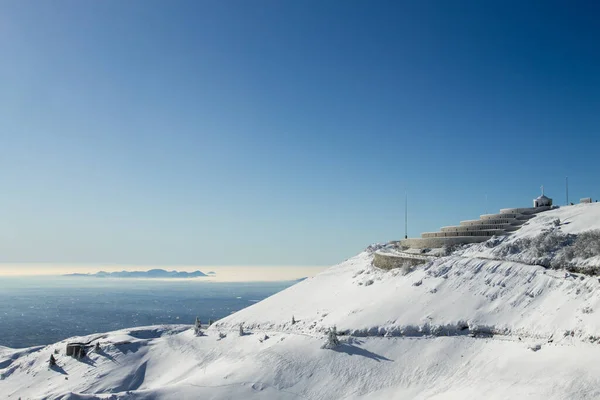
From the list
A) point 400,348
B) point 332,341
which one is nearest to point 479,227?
point 400,348

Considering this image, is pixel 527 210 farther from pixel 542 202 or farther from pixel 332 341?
Answer: pixel 332 341

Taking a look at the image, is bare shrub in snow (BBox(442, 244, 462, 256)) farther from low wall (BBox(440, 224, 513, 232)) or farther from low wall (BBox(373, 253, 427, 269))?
low wall (BBox(440, 224, 513, 232))

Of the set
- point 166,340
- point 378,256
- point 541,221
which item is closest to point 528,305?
point 541,221

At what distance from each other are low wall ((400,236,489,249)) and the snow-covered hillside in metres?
2.52

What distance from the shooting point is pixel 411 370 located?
894 inches

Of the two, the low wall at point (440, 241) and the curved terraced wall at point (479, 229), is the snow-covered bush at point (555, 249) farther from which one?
the curved terraced wall at point (479, 229)

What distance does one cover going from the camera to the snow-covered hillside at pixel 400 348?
2036cm

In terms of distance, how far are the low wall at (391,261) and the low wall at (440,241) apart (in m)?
3.61

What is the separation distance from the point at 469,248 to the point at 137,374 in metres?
24.5

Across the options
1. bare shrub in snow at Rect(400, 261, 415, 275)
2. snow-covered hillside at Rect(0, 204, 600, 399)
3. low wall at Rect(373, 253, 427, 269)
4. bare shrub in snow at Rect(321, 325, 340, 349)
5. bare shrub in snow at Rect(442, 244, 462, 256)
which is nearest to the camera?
snow-covered hillside at Rect(0, 204, 600, 399)

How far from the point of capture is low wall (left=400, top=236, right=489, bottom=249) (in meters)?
37.8

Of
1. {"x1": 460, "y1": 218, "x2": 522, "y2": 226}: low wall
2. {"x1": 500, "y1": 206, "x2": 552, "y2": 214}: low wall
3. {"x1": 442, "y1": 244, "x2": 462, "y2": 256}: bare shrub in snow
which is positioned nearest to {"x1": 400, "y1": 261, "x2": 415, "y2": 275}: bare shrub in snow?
{"x1": 442, "y1": 244, "x2": 462, "y2": 256}: bare shrub in snow

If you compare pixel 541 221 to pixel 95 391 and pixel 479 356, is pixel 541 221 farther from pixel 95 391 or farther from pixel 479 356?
pixel 95 391

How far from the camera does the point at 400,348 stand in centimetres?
2447
